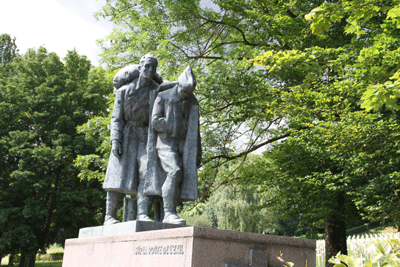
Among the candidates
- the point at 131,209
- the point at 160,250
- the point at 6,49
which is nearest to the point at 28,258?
the point at 6,49

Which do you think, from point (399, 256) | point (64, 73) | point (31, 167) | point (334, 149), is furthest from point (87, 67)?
point (399, 256)

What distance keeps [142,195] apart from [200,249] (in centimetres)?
192

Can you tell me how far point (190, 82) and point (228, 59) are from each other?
8292 millimetres

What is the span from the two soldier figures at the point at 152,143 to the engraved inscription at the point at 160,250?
25.5 inches

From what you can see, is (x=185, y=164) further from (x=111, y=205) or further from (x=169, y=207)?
(x=111, y=205)

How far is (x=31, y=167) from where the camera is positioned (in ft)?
72.7

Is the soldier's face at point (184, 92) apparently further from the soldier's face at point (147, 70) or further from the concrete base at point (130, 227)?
the concrete base at point (130, 227)

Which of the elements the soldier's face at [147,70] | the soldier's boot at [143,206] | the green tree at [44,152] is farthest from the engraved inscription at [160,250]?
the green tree at [44,152]

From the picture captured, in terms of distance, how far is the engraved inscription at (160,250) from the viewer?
4.08 metres

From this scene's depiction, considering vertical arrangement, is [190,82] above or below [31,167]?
below

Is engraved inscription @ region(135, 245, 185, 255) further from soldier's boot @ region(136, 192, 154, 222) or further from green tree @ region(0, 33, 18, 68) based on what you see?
green tree @ region(0, 33, 18, 68)

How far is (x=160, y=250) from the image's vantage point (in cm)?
436

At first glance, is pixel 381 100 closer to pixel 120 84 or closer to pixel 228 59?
pixel 120 84

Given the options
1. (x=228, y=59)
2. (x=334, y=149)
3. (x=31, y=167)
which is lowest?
(x=334, y=149)
